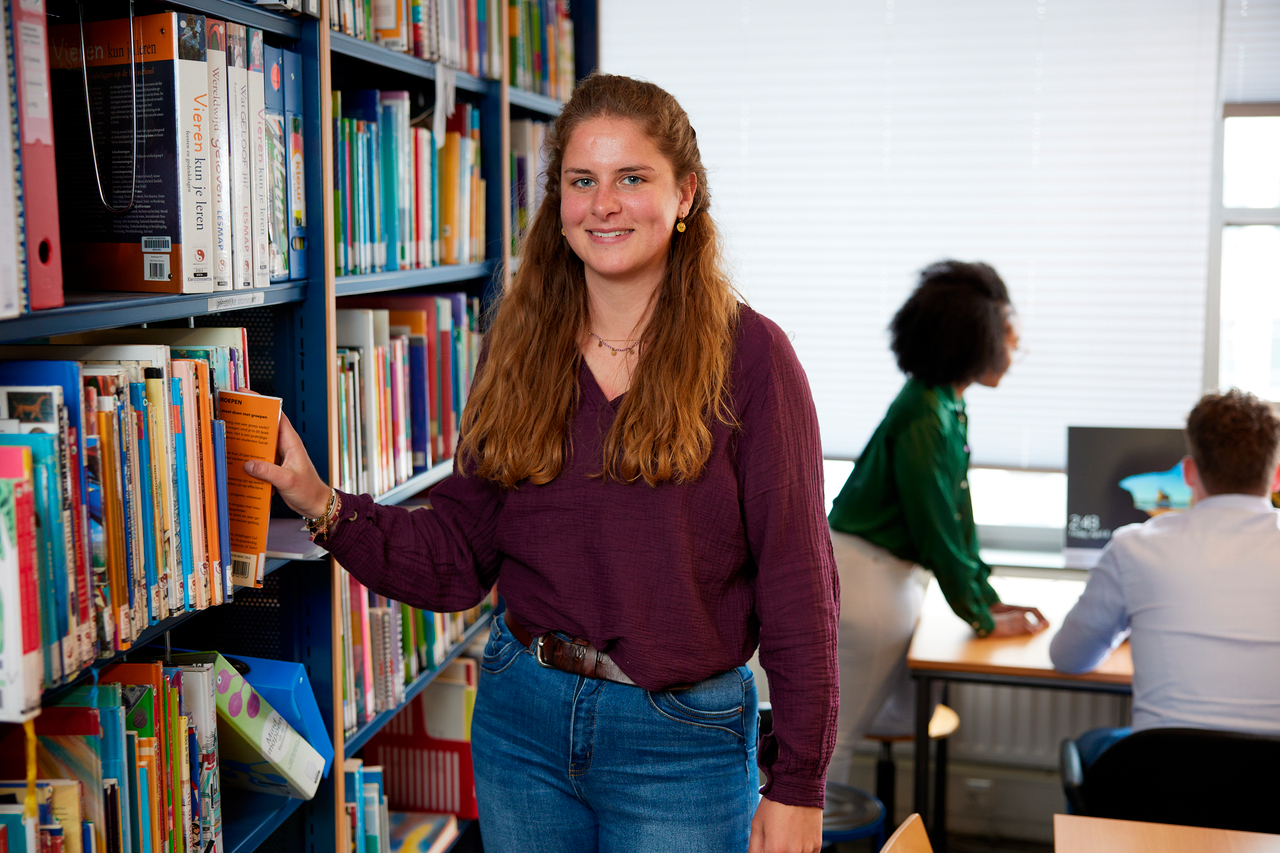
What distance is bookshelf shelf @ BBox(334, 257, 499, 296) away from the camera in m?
1.69

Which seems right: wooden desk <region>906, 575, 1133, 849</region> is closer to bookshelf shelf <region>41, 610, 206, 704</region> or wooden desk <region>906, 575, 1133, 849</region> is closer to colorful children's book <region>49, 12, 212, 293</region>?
bookshelf shelf <region>41, 610, 206, 704</region>

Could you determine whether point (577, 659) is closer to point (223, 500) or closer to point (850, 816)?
point (223, 500)

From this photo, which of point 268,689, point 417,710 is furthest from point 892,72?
point 268,689

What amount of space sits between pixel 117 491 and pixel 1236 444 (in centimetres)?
187

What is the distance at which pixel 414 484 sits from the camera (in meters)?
1.97

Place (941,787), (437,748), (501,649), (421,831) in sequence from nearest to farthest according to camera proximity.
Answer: (501,649) → (421,831) → (437,748) → (941,787)

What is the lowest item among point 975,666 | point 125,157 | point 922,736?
point 922,736

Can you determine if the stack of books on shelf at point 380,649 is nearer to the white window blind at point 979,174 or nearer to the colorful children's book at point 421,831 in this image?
the colorful children's book at point 421,831

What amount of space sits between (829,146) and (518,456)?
2.15 metres

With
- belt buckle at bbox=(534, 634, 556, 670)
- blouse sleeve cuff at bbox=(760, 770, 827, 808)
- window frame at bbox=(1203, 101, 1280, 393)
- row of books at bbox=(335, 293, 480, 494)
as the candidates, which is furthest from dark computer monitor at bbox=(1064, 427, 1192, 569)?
belt buckle at bbox=(534, 634, 556, 670)

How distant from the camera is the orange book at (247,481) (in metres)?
1.31

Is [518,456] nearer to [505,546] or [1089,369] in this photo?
[505,546]

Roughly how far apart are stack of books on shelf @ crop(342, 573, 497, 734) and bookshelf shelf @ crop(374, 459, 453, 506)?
0.50ft

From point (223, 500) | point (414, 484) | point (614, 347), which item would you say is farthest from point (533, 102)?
point (223, 500)
